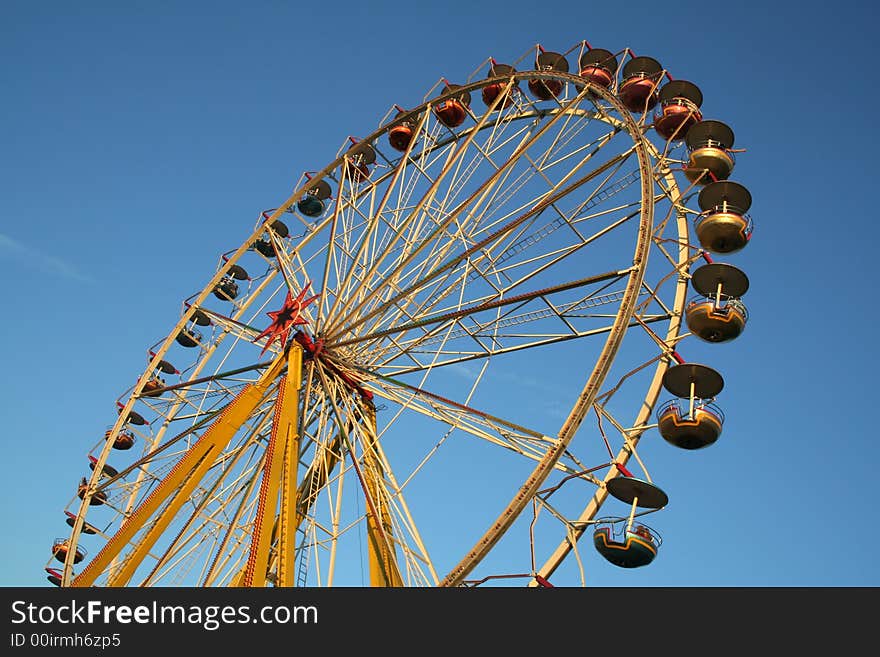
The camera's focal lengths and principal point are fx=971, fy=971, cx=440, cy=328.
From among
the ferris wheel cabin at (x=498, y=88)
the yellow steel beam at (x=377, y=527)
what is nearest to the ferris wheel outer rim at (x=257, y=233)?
the ferris wheel cabin at (x=498, y=88)

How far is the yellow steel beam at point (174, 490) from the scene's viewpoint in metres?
15.2

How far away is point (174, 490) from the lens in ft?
52.1

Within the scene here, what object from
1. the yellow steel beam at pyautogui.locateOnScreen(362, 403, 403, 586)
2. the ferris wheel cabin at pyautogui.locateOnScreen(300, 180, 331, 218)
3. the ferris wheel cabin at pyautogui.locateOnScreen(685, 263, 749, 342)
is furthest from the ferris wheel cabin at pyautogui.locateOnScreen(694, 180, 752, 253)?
the ferris wheel cabin at pyautogui.locateOnScreen(300, 180, 331, 218)

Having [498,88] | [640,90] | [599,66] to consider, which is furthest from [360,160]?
[640,90]

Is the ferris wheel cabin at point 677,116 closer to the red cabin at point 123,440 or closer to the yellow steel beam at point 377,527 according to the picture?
the yellow steel beam at point 377,527

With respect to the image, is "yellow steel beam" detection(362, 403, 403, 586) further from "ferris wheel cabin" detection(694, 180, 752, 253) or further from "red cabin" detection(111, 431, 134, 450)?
"red cabin" detection(111, 431, 134, 450)

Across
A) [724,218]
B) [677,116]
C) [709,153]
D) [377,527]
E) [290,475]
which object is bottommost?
[377,527]

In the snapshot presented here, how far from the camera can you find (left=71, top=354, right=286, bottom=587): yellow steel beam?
15.2 meters

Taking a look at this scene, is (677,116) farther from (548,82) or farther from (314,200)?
(314,200)
